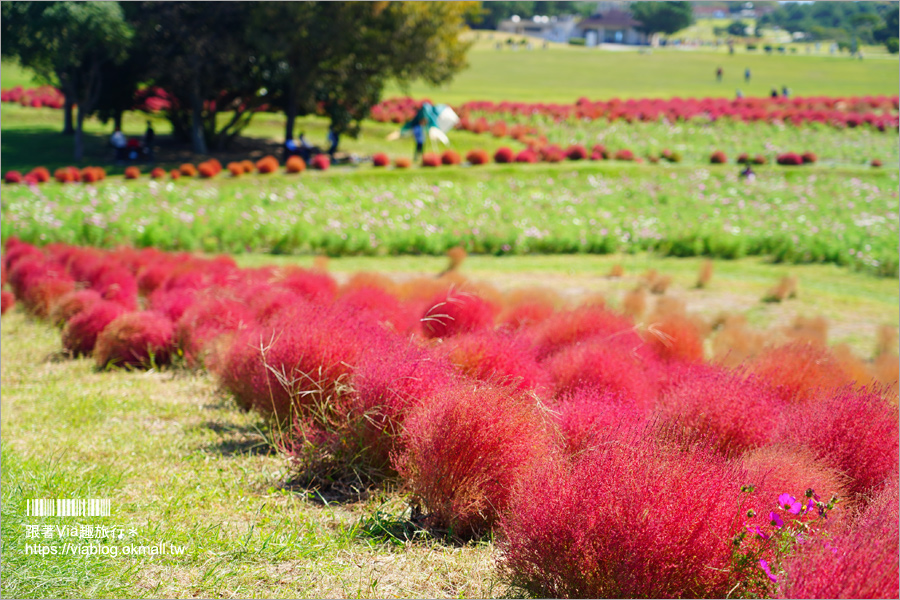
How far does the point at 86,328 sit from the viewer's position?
27.1 ft

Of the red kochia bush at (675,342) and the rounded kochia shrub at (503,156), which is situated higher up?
the rounded kochia shrub at (503,156)

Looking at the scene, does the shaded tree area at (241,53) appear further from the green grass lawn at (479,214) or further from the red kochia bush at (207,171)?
→ the green grass lawn at (479,214)

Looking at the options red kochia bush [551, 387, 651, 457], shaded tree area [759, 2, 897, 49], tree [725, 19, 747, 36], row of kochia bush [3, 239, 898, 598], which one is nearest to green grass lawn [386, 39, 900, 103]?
tree [725, 19, 747, 36]

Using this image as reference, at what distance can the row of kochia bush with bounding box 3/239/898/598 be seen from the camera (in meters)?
2.98

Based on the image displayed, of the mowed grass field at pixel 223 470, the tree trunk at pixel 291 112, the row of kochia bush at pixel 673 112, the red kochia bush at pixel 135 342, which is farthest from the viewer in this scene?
the row of kochia bush at pixel 673 112

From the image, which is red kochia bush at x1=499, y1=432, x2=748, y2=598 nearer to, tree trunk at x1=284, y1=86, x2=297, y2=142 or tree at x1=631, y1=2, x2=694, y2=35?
tree trunk at x1=284, y1=86, x2=297, y2=142

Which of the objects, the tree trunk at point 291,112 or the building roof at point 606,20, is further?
the building roof at point 606,20

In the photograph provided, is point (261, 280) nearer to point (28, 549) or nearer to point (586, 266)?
point (28, 549)

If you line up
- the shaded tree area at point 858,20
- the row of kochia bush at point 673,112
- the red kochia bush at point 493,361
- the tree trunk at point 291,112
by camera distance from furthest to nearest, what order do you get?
the shaded tree area at point 858,20, the row of kochia bush at point 673,112, the tree trunk at point 291,112, the red kochia bush at point 493,361

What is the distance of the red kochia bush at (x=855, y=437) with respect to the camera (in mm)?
4086

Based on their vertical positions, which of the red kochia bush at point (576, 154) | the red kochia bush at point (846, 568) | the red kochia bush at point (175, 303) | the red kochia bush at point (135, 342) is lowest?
the red kochia bush at point (135, 342)

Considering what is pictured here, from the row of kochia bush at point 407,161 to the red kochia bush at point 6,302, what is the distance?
11358mm

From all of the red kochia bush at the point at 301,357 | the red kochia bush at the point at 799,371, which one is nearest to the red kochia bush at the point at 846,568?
the red kochia bush at the point at 799,371

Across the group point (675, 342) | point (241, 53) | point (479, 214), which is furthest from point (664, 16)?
point (675, 342)
